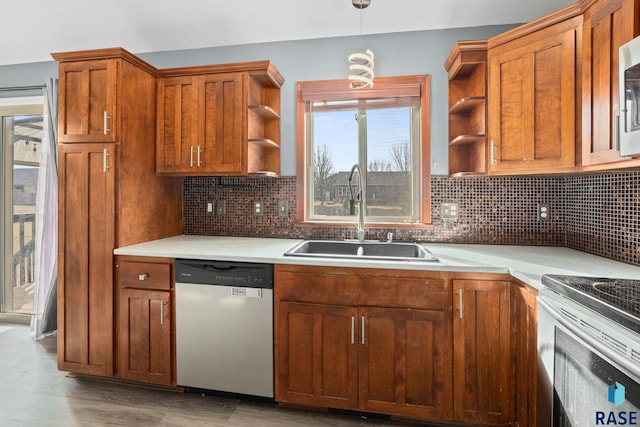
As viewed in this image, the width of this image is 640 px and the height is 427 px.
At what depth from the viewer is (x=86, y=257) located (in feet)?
7.35

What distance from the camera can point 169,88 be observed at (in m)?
2.50

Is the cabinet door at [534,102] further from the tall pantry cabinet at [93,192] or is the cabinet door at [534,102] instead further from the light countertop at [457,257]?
the tall pantry cabinet at [93,192]

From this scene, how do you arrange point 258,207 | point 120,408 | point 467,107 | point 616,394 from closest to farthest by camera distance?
point 616,394 → point 120,408 → point 467,107 → point 258,207

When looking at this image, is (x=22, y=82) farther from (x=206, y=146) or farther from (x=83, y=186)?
(x=206, y=146)

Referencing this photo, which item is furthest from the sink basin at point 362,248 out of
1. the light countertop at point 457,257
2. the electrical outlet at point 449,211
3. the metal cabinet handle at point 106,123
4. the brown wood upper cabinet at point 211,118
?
the metal cabinet handle at point 106,123

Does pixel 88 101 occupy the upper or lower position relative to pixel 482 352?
upper

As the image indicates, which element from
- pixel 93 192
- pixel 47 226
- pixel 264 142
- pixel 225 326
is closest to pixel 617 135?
pixel 264 142

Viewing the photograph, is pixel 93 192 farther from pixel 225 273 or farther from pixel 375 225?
pixel 375 225

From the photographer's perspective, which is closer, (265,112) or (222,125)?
(222,125)

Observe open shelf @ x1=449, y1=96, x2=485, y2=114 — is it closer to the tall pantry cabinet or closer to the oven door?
the oven door

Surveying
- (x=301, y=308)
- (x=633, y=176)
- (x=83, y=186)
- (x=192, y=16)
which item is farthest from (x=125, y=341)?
(x=633, y=176)

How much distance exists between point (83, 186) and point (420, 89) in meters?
2.50

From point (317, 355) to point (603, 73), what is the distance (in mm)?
2007

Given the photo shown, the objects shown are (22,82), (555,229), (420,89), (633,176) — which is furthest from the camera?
(22,82)
